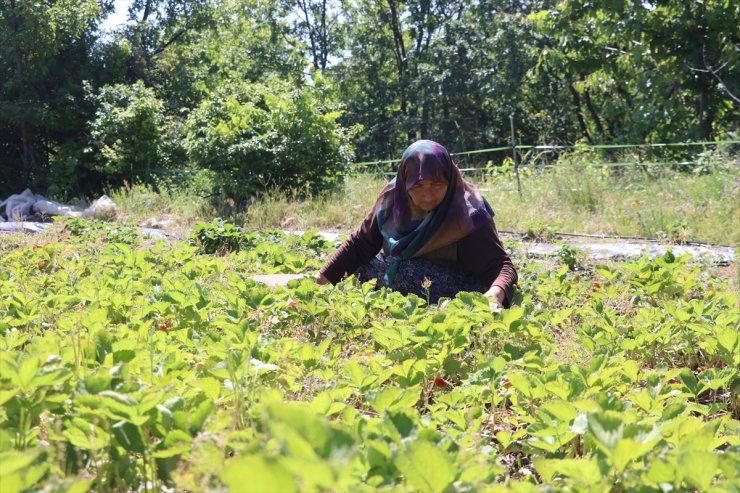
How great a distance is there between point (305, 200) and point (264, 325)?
8.02m

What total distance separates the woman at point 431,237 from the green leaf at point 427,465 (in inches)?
105

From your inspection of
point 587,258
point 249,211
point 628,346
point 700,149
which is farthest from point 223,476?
point 700,149

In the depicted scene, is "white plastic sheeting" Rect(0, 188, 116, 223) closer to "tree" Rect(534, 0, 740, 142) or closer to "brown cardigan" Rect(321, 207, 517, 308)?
"tree" Rect(534, 0, 740, 142)

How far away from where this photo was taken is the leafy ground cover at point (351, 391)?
1.16 meters

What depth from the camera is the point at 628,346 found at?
8.67 ft

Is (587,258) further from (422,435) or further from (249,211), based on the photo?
(249,211)

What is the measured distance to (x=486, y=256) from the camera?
13.3 feet

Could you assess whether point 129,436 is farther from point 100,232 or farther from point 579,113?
point 579,113

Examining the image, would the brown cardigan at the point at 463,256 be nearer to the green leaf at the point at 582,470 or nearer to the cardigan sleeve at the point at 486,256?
the cardigan sleeve at the point at 486,256

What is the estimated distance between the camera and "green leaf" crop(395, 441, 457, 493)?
3.63 feet

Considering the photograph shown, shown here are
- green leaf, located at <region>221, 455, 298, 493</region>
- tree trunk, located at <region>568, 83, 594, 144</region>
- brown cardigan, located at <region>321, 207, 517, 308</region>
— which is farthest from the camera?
tree trunk, located at <region>568, 83, 594, 144</region>

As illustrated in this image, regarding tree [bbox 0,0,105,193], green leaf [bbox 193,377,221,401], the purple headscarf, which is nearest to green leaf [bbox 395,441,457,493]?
green leaf [bbox 193,377,221,401]

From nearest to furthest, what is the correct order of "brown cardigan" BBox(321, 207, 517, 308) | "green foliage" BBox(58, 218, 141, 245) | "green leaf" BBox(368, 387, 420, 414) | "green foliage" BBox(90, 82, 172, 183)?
"green leaf" BBox(368, 387, 420, 414) < "brown cardigan" BBox(321, 207, 517, 308) < "green foliage" BBox(58, 218, 141, 245) < "green foliage" BBox(90, 82, 172, 183)

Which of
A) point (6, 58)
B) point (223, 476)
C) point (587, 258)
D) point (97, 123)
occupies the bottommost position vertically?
point (587, 258)
